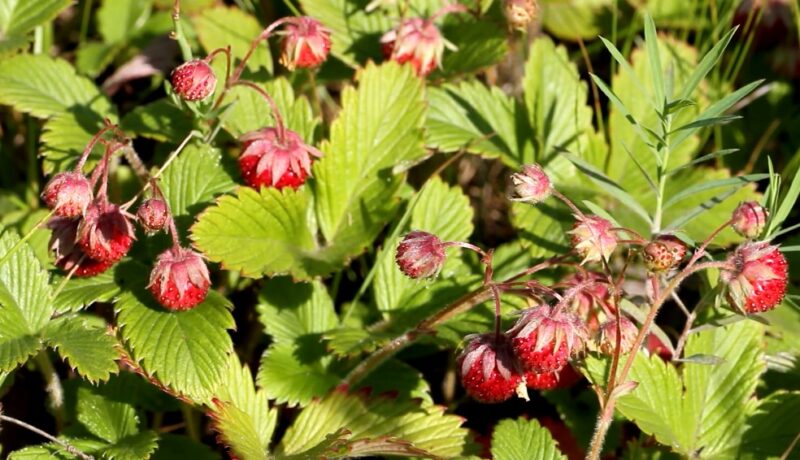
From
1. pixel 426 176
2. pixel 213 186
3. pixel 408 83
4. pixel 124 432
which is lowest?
pixel 124 432

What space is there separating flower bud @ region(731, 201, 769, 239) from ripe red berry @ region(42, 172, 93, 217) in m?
1.42

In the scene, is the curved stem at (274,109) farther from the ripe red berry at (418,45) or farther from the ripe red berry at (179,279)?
the ripe red berry at (418,45)

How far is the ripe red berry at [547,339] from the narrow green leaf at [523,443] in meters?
0.25

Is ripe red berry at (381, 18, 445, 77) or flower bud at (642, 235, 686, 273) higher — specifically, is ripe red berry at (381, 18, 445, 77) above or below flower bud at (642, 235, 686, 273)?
above

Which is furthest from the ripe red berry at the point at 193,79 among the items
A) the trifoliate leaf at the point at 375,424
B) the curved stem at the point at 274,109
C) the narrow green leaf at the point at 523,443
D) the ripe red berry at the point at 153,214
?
the narrow green leaf at the point at 523,443

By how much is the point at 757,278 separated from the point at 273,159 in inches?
44.9

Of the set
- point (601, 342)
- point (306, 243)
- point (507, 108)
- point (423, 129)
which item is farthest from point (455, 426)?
point (507, 108)

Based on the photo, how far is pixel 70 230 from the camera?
237cm

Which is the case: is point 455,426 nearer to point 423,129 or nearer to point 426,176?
point 423,129

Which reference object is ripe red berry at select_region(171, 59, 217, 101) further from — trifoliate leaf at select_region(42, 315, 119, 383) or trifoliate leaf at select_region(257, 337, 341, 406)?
trifoliate leaf at select_region(257, 337, 341, 406)

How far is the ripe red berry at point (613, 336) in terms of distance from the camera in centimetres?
212

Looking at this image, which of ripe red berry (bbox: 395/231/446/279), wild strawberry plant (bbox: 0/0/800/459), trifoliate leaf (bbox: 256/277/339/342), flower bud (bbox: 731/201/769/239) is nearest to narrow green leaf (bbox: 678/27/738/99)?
wild strawberry plant (bbox: 0/0/800/459)

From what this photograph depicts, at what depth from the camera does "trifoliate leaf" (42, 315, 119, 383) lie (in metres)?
2.10

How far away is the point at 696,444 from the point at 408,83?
1.19 metres
